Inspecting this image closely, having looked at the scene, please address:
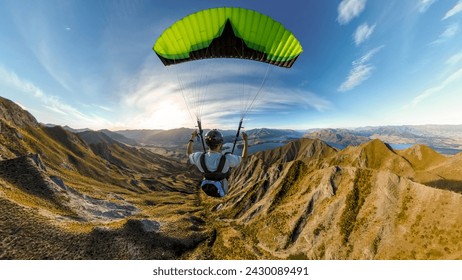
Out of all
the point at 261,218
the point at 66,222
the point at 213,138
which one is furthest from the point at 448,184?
the point at 66,222

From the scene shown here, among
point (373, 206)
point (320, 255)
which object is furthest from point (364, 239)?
point (320, 255)

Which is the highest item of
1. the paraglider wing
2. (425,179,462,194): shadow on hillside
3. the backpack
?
the paraglider wing

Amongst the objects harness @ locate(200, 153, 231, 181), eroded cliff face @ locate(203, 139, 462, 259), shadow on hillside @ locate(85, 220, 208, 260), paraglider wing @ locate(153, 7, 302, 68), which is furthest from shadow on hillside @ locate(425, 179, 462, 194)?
harness @ locate(200, 153, 231, 181)

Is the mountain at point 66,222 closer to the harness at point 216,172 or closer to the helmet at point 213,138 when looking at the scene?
the harness at point 216,172

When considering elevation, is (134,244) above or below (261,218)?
above

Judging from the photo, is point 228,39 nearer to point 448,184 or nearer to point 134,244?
point 134,244

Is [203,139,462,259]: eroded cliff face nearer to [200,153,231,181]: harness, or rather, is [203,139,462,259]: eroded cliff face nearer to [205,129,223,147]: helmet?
[200,153,231,181]: harness

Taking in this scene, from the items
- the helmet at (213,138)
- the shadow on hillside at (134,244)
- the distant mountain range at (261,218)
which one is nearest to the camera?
the helmet at (213,138)

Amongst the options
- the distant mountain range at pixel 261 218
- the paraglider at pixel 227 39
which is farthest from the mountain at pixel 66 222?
the paraglider at pixel 227 39
